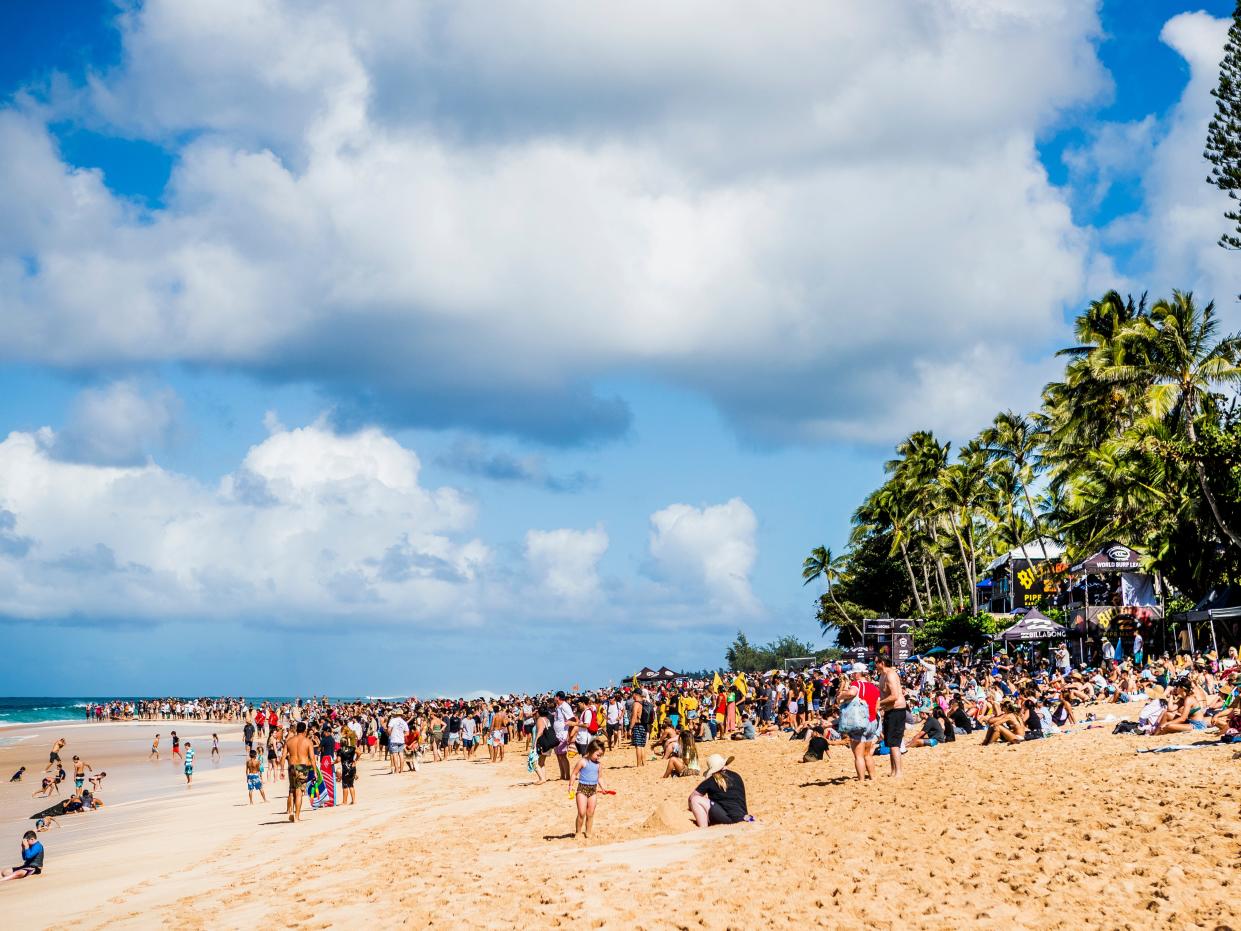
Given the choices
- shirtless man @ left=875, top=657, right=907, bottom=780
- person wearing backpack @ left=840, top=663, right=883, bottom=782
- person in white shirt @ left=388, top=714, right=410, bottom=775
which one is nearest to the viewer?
shirtless man @ left=875, top=657, right=907, bottom=780

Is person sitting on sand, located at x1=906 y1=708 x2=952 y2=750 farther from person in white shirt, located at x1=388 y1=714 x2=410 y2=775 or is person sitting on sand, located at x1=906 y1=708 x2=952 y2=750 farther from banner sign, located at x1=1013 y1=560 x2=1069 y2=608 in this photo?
banner sign, located at x1=1013 y1=560 x2=1069 y2=608

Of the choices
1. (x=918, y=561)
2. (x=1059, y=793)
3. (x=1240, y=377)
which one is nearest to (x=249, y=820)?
(x=1059, y=793)

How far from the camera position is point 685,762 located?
1923 cm

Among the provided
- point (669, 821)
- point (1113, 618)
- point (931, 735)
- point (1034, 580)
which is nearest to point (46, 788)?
point (669, 821)

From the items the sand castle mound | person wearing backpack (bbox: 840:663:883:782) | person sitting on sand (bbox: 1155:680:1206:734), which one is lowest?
the sand castle mound

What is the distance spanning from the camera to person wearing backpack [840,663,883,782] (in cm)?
1255

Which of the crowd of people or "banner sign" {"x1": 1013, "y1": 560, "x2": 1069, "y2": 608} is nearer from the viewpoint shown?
the crowd of people

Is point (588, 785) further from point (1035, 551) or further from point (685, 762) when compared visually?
point (1035, 551)

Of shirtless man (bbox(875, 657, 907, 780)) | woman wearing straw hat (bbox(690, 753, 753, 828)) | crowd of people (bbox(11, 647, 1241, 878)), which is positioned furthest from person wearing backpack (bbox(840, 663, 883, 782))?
woman wearing straw hat (bbox(690, 753, 753, 828))

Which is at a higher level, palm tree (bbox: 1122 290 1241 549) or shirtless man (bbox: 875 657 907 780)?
palm tree (bbox: 1122 290 1241 549)

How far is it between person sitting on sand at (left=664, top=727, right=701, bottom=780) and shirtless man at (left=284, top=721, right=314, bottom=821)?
21.3ft

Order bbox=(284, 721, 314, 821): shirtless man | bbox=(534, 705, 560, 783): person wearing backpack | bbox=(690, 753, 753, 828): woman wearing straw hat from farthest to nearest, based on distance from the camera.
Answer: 1. bbox=(534, 705, 560, 783): person wearing backpack
2. bbox=(284, 721, 314, 821): shirtless man
3. bbox=(690, 753, 753, 828): woman wearing straw hat

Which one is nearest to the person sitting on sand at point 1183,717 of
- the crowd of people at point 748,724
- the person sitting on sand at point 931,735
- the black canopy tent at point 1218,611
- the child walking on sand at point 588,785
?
the crowd of people at point 748,724

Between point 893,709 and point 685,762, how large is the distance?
7.44 meters
